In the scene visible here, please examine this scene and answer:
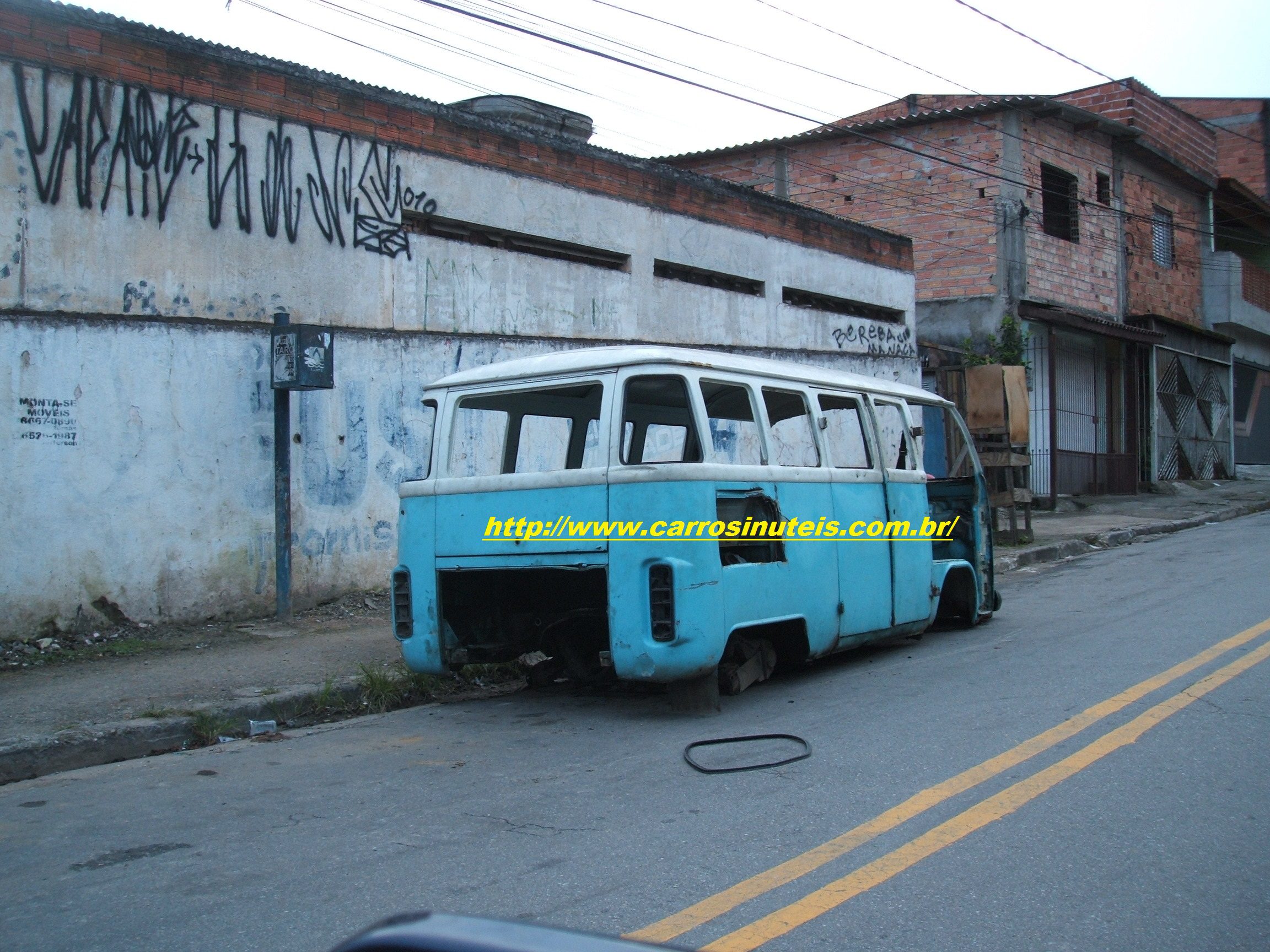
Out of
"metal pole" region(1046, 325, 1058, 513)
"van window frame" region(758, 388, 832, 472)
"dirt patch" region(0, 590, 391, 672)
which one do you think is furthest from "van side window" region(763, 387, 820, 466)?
"metal pole" region(1046, 325, 1058, 513)

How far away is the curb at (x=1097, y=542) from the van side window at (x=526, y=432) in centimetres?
679

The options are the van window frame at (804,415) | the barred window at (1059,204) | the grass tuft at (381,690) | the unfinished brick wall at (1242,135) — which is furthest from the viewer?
the unfinished brick wall at (1242,135)

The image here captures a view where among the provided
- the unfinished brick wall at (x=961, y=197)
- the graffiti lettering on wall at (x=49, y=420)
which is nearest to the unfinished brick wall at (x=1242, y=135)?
the unfinished brick wall at (x=961, y=197)

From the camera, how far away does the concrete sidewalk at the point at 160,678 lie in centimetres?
602

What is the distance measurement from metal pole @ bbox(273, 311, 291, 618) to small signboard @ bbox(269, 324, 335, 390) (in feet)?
0.44

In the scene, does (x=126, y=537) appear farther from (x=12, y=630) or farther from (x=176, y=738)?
(x=176, y=738)

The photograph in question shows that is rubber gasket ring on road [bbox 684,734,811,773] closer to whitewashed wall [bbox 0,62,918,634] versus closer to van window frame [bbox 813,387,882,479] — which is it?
van window frame [bbox 813,387,882,479]

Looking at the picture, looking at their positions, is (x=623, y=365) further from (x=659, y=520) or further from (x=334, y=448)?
(x=334, y=448)

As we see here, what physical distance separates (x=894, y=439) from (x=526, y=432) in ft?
9.06

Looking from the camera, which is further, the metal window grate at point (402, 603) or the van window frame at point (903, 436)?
the van window frame at point (903, 436)

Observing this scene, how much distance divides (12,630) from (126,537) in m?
1.06

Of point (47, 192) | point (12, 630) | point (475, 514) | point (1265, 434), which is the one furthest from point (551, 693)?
point (1265, 434)

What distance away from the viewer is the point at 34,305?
8258mm

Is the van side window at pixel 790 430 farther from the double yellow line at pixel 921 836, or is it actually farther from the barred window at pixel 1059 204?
the barred window at pixel 1059 204
